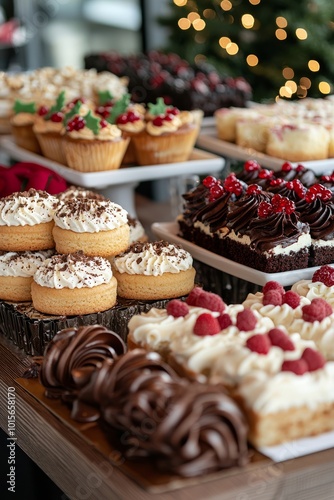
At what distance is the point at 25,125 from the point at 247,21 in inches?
111

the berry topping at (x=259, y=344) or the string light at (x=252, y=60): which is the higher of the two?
the berry topping at (x=259, y=344)

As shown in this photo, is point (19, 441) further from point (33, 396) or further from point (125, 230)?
point (125, 230)

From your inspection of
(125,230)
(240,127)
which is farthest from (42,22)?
(125,230)

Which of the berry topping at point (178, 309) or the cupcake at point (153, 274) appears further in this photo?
the cupcake at point (153, 274)

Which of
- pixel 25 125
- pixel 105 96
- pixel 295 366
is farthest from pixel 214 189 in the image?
pixel 105 96

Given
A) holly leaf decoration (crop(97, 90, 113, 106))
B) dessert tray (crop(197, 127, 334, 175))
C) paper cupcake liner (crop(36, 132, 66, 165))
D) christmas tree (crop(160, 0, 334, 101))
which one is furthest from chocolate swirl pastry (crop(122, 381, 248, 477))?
christmas tree (crop(160, 0, 334, 101))

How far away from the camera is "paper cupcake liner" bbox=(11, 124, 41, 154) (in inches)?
156

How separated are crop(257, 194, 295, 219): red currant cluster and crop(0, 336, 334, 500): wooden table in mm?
954

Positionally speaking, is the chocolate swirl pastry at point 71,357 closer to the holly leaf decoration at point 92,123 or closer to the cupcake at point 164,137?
the holly leaf decoration at point 92,123

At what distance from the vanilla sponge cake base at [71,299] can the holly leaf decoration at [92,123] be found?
1.21m

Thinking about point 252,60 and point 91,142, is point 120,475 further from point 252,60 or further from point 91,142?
point 252,60

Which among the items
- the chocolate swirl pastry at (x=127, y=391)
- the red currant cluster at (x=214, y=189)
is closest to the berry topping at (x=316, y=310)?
the chocolate swirl pastry at (x=127, y=391)

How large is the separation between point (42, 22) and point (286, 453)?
6.62 metres

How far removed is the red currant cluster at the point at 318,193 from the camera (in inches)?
107
